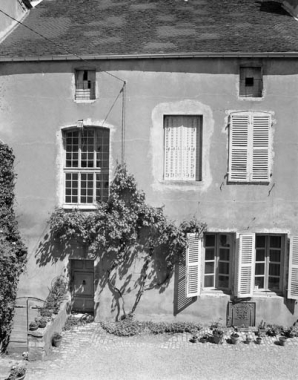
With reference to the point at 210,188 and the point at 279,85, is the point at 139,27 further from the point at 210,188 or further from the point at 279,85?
the point at 210,188

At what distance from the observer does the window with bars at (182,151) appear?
12.1 meters

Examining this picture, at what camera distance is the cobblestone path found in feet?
31.3

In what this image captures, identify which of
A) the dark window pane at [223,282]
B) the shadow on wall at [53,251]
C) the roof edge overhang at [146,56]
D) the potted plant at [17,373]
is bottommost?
the potted plant at [17,373]

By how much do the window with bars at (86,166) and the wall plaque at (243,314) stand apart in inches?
201

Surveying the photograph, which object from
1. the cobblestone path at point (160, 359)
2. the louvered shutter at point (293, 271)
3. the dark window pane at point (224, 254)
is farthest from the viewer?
the dark window pane at point (224, 254)

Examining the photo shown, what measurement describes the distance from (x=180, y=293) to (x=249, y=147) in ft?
15.5

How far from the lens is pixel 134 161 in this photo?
39.4ft

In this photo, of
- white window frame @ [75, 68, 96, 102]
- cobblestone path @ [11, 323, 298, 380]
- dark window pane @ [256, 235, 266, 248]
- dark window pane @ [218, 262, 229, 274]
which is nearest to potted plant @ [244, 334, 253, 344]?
cobblestone path @ [11, 323, 298, 380]

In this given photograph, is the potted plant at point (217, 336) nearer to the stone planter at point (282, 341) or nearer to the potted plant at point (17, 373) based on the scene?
the stone planter at point (282, 341)

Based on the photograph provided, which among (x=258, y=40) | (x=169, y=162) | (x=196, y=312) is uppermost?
(x=258, y=40)

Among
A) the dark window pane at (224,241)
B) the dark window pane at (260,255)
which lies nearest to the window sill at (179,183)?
the dark window pane at (224,241)

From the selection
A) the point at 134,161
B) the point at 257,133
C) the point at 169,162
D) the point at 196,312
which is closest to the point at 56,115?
the point at 134,161

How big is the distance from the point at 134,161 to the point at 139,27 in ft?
15.4

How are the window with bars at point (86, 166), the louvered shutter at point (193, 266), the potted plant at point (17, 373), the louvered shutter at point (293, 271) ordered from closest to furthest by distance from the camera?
the potted plant at point (17, 373)
the louvered shutter at point (293, 271)
the louvered shutter at point (193, 266)
the window with bars at point (86, 166)
